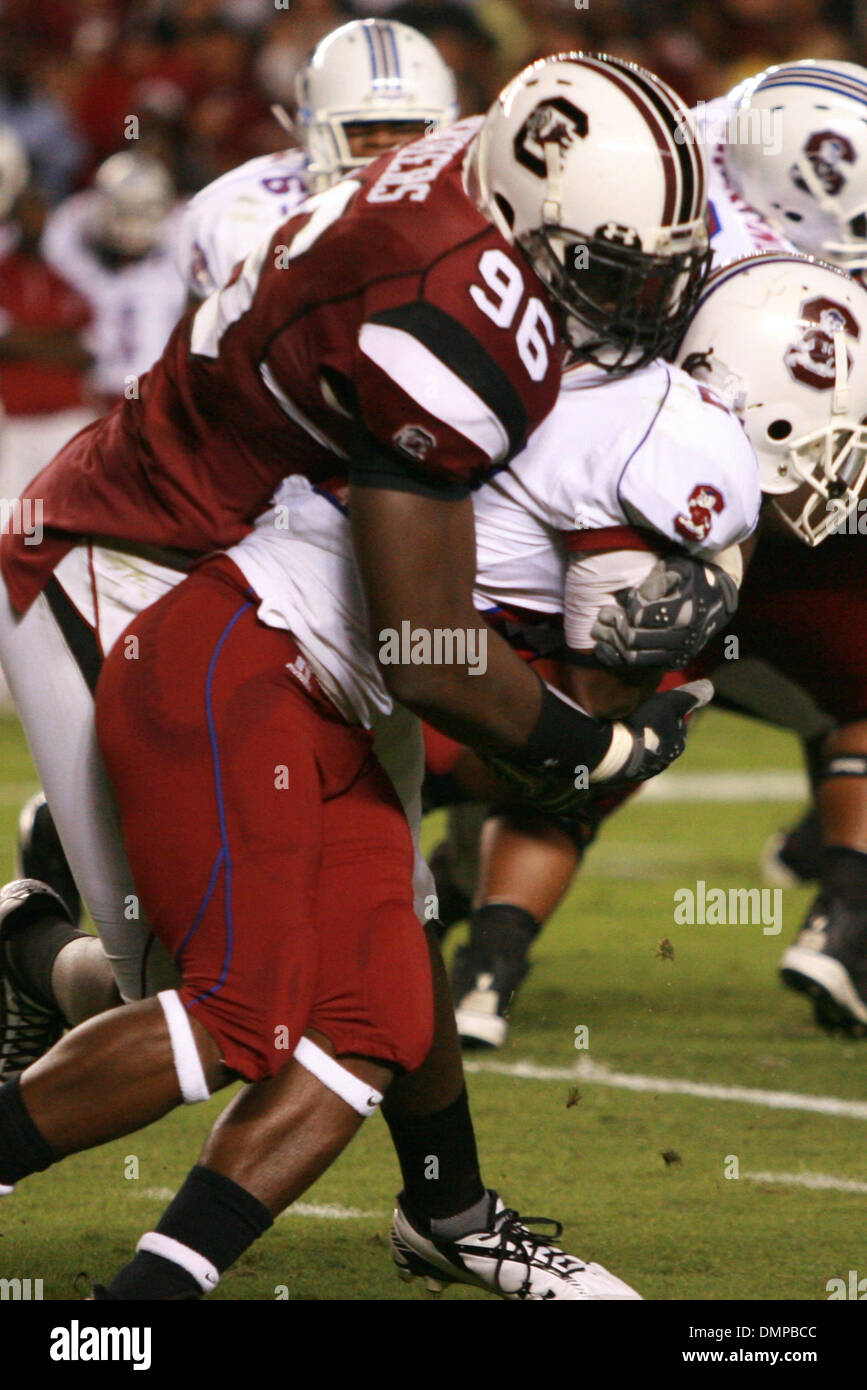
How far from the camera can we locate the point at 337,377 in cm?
221

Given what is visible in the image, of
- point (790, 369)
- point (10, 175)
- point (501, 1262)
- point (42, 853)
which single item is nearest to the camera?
point (501, 1262)

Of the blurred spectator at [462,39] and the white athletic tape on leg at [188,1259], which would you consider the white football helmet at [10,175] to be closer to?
the blurred spectator at [462,39]

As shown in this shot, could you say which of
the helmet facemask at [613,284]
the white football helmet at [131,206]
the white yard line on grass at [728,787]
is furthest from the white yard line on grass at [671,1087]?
the white football helmet at [131,206]

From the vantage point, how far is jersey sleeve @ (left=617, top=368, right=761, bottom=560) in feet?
7.32

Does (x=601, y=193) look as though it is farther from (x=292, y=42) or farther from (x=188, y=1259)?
(x=292, y=42)

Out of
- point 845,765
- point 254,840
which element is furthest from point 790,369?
point 845,765

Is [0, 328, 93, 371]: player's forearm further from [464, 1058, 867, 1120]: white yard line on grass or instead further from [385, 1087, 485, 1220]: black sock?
[385, 1087, 485, 1220]: black sock

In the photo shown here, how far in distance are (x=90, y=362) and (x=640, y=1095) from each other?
233 inches

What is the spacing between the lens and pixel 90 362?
872cm

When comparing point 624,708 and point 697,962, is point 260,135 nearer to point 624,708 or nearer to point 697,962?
point 697,962

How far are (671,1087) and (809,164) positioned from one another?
1.82m

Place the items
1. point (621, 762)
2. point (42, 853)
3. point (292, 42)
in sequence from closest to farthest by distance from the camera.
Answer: point (621, 762) → point (42, 853) → point (292, 42)

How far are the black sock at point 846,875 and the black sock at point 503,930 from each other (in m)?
0.61
